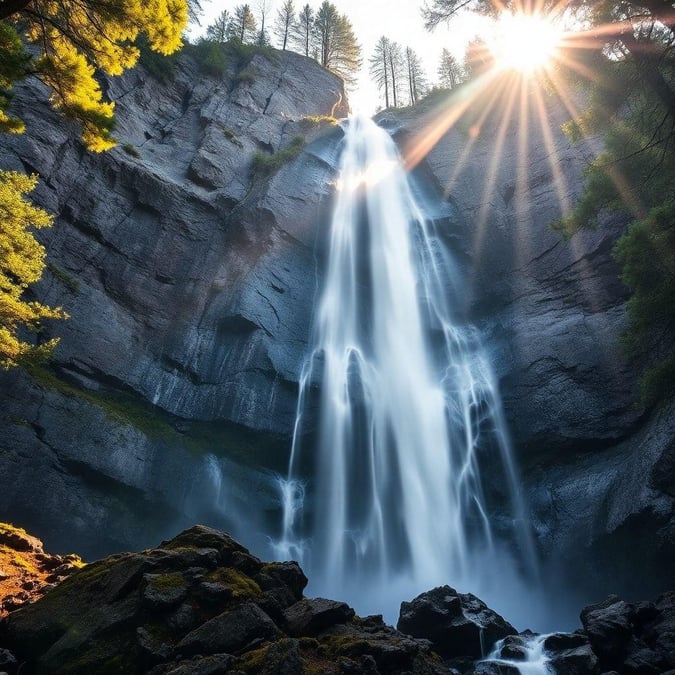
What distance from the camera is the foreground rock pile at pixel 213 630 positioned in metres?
5.68

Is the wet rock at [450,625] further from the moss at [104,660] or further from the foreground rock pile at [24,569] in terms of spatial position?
the foreground rock pile at [24,569]

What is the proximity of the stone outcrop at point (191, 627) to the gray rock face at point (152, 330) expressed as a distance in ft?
27.9

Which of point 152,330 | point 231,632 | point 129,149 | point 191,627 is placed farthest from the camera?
point 129,149

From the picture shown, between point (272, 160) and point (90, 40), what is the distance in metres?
18.1

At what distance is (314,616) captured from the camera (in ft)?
22.6

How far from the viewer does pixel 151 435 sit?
16953 mm

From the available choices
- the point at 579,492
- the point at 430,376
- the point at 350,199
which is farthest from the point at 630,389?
the point at 350,199

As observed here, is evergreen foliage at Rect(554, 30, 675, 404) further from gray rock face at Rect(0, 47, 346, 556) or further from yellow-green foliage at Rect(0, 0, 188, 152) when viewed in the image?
gray rock face at Rect(0, 47, 346, 556)

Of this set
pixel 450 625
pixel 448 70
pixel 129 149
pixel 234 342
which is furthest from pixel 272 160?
Result: pixel 448 70

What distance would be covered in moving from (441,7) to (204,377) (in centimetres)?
1445

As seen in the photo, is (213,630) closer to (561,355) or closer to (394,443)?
(394,443)

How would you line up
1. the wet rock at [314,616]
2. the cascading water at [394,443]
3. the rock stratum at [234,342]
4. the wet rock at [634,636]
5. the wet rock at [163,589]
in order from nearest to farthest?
1. the wet rock at [163,589]
2. the wet rock at [314,616]
3. the wet rock at [634,636]
4. the rock stratum at [234,342]
5. the cascading water at [394,443]

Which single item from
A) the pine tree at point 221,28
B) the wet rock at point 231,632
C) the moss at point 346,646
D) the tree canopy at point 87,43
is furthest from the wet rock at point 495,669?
the pine tree at point 221,28

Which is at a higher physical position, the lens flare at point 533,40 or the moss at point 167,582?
the lens flare at point 533,40
